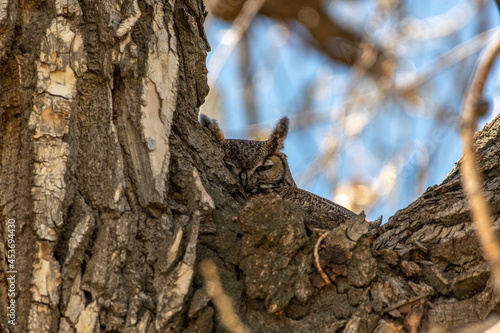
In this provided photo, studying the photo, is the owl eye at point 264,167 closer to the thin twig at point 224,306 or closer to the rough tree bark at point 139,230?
the rough tree bark at point 139,230

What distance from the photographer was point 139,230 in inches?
59.0

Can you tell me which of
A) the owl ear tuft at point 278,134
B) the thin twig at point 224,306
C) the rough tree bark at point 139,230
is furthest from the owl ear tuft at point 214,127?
the thin twig at point 224,306

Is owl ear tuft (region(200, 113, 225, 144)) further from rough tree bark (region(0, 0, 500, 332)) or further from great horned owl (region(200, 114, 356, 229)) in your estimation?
rough tree bark (region(0, 0, 500, 332))

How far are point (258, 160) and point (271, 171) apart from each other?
130mm

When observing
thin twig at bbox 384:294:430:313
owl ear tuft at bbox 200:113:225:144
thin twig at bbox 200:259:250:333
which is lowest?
thin twig at bbox 384:294:430:313

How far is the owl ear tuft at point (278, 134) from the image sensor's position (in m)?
3.26

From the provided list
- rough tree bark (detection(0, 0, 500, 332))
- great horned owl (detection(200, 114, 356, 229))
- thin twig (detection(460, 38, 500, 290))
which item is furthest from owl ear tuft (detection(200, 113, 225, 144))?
thin twig (detection(460, 38, 500, 290))

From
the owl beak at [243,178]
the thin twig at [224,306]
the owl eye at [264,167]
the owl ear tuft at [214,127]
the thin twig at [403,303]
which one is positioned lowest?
the thin twig at [403,303]

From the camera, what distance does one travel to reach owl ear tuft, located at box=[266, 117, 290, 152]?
10.7 feet

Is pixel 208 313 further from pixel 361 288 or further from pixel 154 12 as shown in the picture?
pixel 154 12

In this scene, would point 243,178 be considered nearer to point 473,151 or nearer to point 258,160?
point 258,160

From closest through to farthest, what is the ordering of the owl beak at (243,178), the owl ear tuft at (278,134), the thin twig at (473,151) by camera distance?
1. the thin twig at (473,151)
2. the owl beak at (243,178)
3. the owl ear tuft at (278,134)

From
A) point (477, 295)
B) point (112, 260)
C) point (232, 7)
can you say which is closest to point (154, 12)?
point (112, 260)

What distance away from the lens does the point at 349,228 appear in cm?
158
